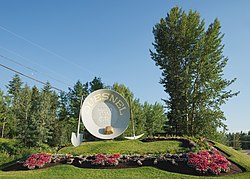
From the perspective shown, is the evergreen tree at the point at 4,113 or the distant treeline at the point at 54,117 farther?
the evergreen tree at the point at 4,113

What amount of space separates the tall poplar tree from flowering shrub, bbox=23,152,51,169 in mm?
15121

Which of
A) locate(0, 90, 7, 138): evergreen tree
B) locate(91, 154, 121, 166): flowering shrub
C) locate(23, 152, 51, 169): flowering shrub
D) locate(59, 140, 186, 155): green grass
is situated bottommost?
locate(23, 152, 51, 169): flowering shrub

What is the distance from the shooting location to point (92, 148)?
48.2 feet

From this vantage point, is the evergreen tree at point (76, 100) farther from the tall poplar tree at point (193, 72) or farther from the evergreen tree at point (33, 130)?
the tall poplar tree at point (193, 72)

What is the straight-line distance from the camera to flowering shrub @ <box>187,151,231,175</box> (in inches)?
396

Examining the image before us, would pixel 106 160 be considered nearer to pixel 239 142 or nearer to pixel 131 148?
pixel 131 148

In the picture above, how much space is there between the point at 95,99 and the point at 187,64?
1101cm

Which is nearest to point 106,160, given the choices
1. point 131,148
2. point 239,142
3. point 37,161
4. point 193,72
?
point 131,148

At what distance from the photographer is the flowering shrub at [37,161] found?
11.7m

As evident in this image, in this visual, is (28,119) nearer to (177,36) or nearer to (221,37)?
(177,36)

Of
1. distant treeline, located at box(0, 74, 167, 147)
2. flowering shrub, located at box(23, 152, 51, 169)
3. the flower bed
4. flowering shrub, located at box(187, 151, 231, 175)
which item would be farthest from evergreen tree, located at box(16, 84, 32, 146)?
flowering shrub, located at box(187, 151, 231, 175)

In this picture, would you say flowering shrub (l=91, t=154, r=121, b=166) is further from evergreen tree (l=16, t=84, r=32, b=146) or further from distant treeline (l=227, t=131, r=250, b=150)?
distant treeline (l=227, t=131, r=250, b=150)

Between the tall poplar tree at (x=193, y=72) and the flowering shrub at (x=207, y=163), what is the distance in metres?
13.2

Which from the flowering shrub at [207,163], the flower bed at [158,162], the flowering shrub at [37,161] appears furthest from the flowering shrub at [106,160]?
the flowering shrub at [207,163]
